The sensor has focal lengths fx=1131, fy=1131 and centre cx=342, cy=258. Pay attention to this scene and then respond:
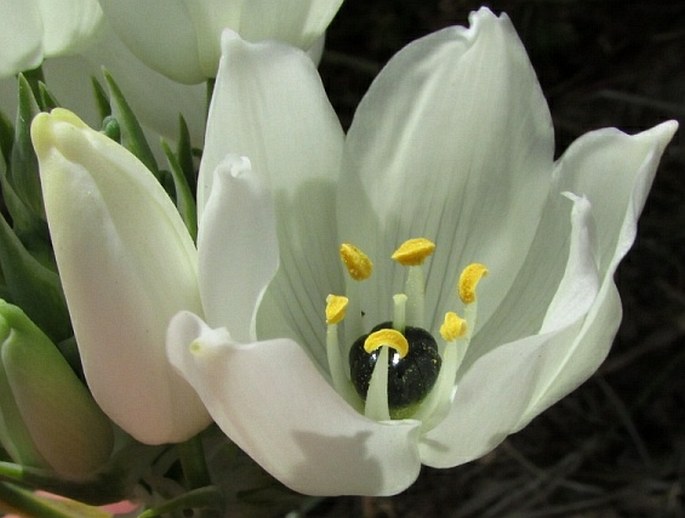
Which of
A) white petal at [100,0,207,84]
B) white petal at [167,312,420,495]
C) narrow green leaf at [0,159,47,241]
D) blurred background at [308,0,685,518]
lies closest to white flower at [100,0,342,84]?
white petal at [100,0,207,84]

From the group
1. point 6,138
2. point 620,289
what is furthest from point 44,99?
point 620,289

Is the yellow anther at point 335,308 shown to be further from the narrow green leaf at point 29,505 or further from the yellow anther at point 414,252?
the narrow green leaf at point 29,505

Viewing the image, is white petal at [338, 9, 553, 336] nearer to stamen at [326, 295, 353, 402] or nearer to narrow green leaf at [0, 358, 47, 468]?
stamen at [326, 295, 353, 402]

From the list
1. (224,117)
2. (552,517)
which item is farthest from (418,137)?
(552,517)

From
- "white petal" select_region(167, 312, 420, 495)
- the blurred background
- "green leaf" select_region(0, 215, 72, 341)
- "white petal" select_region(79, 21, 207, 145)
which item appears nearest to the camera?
"white petal" select_region(167, 312, 420, 495)

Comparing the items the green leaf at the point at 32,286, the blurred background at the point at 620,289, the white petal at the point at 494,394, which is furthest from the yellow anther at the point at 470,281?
the blurred background at the point at 620,289

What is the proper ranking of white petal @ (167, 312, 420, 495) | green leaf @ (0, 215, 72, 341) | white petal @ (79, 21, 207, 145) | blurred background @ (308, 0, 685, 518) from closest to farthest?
white petal @ (167, 312, 420, 495) → green leaf @ (0, 215, 72, 341) → white petal @ (79, 21, 207, 145) → blurred background @ (308, 0, 685, 518)
